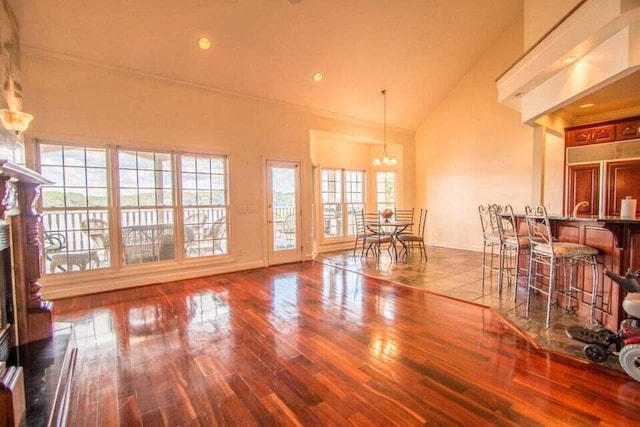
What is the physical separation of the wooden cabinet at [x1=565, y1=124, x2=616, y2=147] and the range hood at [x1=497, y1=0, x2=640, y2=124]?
2.00 ft

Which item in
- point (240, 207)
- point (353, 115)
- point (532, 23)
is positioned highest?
point (532, 23)

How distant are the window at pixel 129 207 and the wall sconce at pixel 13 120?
929 mm

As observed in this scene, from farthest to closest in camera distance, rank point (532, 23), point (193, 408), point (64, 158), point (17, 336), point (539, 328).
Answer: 1. point (532, 23)
2. point (64, 158)
3. point (539, 328)
4. point (17, 336)
5. point (193, 408)

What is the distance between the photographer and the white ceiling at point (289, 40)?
353 centimetres

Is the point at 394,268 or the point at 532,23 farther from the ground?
the point at 532,23

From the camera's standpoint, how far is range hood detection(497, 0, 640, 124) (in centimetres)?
251

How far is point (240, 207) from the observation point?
5.16m

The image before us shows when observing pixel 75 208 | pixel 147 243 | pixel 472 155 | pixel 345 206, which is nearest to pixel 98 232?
pixel 75 208

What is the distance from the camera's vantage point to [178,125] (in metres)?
4.54

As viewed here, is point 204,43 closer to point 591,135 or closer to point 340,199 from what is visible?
point 340,199

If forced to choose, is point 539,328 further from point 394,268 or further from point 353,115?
point 353,115

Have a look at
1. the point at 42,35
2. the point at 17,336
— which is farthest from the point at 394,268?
the point at 42,35

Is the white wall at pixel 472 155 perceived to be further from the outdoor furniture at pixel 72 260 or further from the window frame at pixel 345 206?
the outdoor furniture at pixel 72 260

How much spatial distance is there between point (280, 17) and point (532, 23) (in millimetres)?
3550
